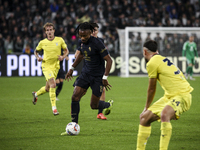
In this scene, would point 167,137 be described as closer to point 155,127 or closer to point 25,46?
point 155,127

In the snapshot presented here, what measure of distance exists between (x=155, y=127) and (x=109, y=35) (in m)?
15.0

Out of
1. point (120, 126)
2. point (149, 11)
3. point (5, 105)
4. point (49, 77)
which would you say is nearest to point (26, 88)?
point (5, 105)

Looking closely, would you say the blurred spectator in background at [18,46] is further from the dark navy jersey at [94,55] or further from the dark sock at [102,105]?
the dark navy jersey at [94,55]

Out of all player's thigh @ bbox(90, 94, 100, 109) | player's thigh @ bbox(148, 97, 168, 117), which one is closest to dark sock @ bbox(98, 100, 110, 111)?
player's thigh @ bbox(90, 94, 100, 109)

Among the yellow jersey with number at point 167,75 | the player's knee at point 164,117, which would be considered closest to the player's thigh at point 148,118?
the player's knee at point 164,117

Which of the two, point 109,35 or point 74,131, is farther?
point 109,35

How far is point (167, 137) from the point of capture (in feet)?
13.2

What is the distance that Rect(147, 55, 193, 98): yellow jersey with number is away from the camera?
4215 mm

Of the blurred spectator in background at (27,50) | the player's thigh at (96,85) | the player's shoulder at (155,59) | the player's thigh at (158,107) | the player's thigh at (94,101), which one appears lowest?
the player's thigh at (94,101)

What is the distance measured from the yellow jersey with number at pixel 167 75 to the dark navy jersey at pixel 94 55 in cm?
175

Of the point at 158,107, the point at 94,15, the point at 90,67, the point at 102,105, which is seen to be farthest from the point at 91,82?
the point at 94,15

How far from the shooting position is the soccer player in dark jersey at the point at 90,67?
5848 mm

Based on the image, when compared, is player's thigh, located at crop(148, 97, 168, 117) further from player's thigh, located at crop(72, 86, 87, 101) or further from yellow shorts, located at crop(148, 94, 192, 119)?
player's thigh, located at crop(72, 86, 87, 101)

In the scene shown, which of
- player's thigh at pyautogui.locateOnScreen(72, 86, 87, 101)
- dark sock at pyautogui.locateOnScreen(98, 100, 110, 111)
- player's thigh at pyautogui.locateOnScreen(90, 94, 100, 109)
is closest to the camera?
player's thigh at pyautogui.locateOnScreen(72, 86, 87, 101)
